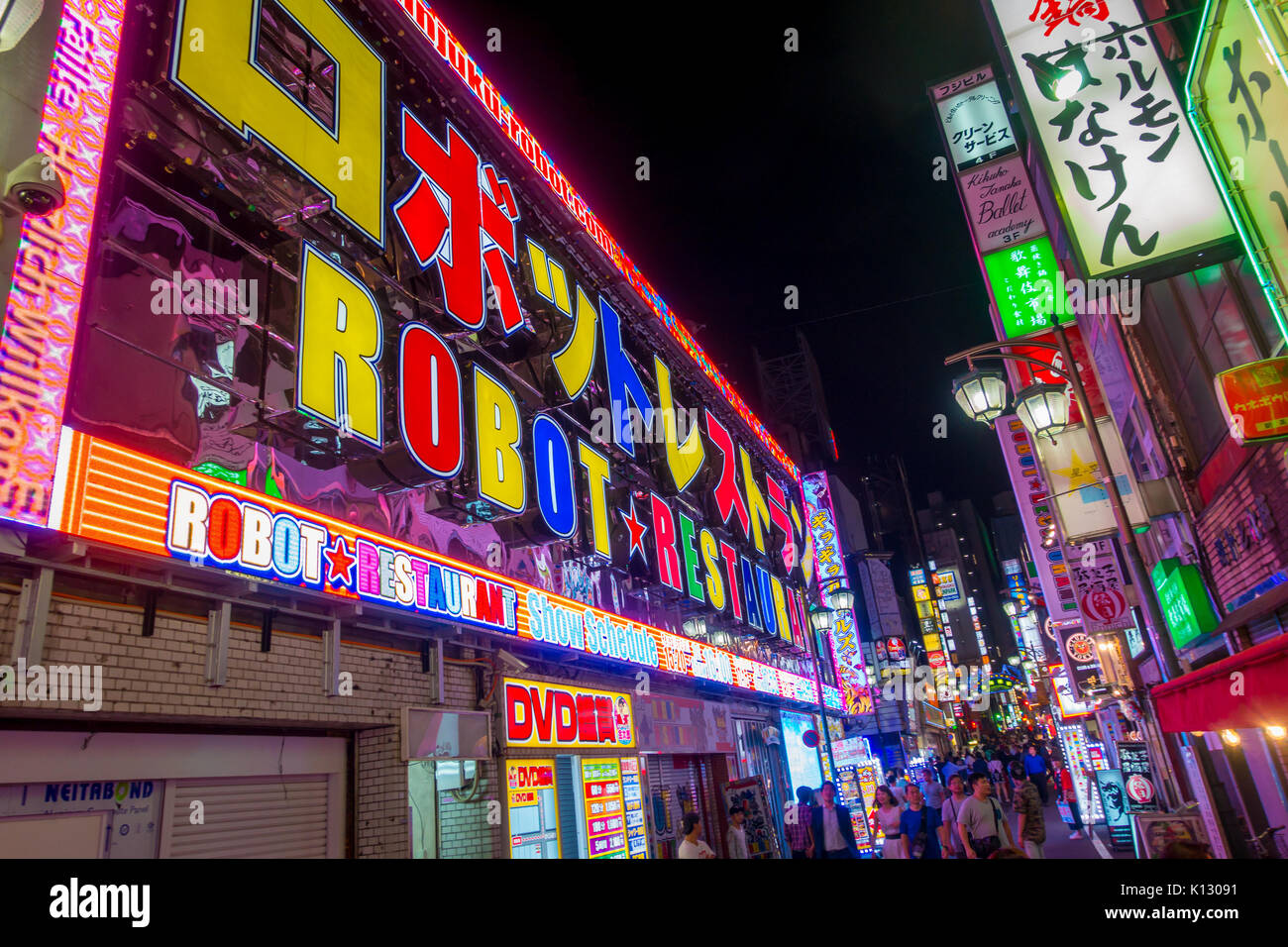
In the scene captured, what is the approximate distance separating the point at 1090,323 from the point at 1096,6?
9798mm

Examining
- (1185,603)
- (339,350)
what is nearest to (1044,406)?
(1185,603)

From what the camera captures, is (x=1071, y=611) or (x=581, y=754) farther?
(x=1071, y=611)

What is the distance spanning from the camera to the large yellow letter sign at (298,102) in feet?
27.6

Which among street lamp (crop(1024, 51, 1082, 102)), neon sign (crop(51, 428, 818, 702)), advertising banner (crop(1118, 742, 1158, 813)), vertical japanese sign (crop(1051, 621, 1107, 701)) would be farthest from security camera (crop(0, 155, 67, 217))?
vertical japanese sign (crop(1051, 621, 1107, 701))

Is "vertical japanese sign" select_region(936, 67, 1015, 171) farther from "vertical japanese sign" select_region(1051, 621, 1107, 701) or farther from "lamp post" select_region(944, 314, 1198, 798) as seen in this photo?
"vertical japanese sign" select_region(1051, 621, 1107, 701)

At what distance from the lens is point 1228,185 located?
262 inches

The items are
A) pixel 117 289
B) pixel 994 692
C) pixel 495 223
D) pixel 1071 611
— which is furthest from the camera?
pixel 994 692

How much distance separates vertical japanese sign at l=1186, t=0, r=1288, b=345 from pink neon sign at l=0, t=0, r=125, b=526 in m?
9.43

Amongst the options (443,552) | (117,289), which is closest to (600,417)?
(443,552)

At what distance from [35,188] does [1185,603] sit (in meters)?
16.1

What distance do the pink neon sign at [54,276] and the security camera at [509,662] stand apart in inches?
277

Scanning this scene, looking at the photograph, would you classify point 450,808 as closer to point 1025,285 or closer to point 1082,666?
point 1025,285

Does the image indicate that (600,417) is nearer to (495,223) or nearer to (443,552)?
(495,223)

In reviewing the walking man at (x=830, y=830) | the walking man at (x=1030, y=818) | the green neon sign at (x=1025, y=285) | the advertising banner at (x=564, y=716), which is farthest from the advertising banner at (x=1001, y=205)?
the advertising banner at (x=564, y=716)
